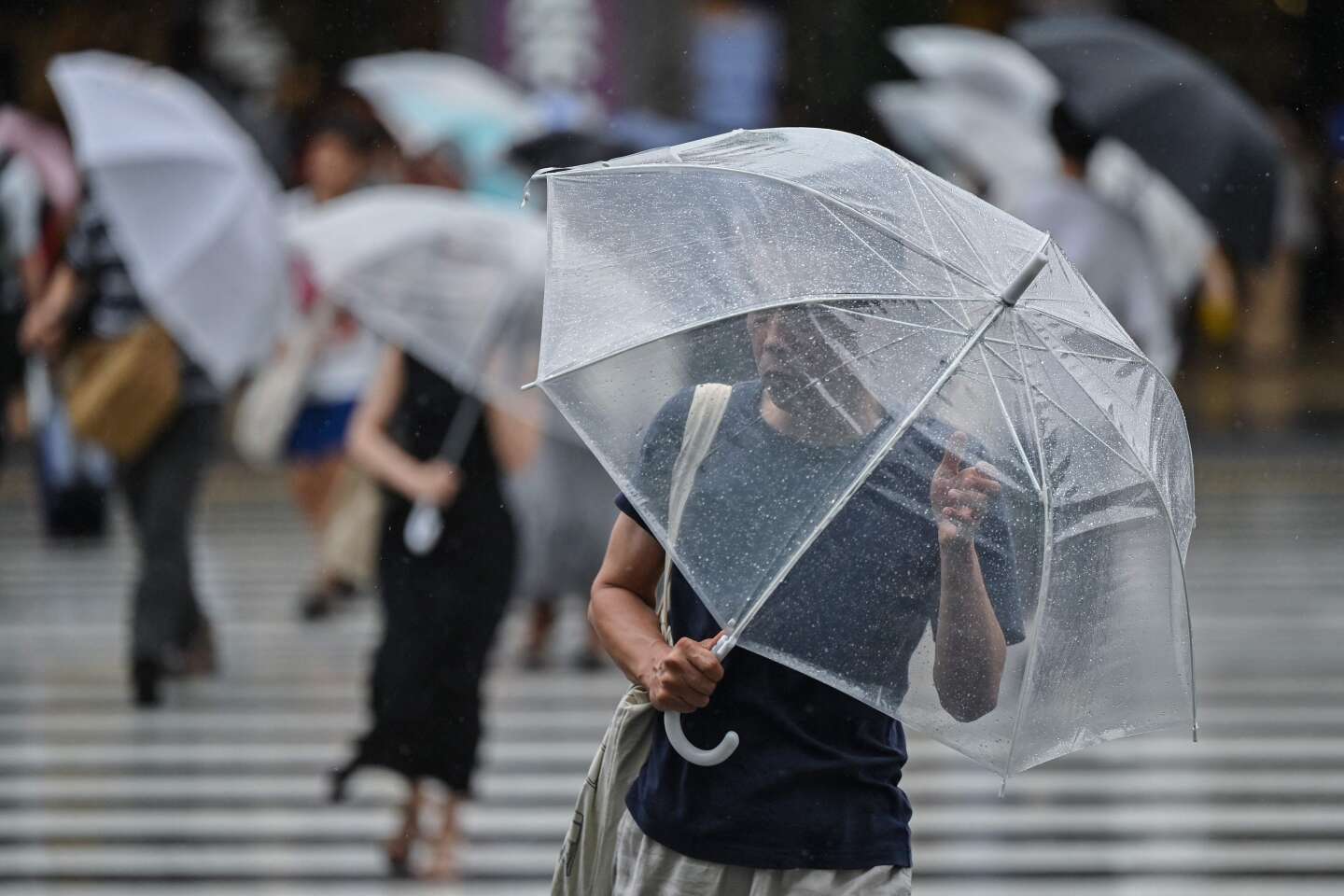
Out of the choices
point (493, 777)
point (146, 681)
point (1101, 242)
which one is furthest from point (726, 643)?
point (146, 681)

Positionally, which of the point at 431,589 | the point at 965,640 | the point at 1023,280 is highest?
the point at 1023,280

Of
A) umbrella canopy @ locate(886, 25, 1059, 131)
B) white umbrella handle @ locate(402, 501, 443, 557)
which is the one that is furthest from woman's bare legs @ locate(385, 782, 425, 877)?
umbrella canopy @ locate(886, 25, 1059, 131)

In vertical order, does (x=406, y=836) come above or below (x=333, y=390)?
above

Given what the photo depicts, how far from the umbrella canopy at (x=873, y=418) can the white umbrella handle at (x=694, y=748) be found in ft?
0.03

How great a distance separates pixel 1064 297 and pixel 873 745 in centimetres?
70

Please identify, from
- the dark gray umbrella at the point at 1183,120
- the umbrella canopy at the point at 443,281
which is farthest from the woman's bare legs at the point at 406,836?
the dark gray umbrella at the point at 1183,120

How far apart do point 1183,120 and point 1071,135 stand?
1155 millimetres

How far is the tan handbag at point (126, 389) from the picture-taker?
889 centimetres

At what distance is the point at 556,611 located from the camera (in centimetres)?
1028

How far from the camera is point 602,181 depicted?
3273 millimetres

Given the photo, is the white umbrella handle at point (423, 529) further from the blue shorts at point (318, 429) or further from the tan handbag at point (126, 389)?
the blue shorts at point (318, 429)

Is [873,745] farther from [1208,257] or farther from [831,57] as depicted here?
[831,57]

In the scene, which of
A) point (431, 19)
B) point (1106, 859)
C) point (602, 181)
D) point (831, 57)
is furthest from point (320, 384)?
point (431, 19)

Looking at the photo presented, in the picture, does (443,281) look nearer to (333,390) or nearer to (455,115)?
(333,390)
